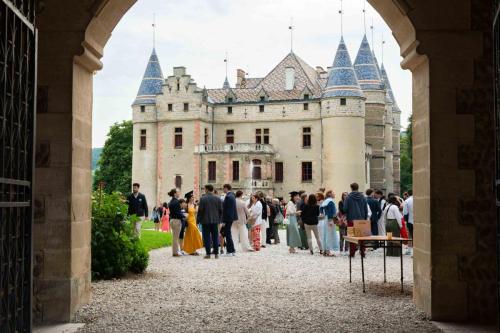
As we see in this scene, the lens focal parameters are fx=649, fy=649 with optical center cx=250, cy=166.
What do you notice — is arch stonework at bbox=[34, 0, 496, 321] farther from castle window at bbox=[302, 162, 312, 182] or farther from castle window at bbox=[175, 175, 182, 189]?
castle window at bbox=[175, 175, 182, 189]

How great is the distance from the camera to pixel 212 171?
5200cm

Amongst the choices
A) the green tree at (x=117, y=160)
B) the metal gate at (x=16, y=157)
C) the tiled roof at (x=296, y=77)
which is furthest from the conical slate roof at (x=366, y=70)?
the metal gate at (x=16, y=157)

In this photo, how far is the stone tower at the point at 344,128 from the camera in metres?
49.2

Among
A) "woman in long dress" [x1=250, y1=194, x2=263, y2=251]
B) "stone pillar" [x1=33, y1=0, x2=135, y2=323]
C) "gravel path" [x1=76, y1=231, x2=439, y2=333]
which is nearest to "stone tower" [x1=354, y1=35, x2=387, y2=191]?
"woman in long dress" [x1=250, y1=194, x2=263, y2=251]

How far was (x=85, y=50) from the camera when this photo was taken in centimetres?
691

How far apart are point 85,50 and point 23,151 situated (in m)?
2.56

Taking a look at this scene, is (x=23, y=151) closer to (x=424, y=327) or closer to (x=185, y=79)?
(x=424, y=327)

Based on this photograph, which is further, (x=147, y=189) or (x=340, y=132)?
(x=147, y=189)

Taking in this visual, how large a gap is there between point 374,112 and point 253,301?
4810 centimetres

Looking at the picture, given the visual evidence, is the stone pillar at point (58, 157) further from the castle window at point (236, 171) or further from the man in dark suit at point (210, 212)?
the castle window at point (236, 171)

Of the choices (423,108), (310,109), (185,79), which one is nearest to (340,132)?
(310,109)

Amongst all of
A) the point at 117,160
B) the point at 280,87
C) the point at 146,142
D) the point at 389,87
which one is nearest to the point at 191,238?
the point at 146,142

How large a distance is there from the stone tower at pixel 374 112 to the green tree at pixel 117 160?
22112 millimetres

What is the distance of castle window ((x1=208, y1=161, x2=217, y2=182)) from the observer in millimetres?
51812
